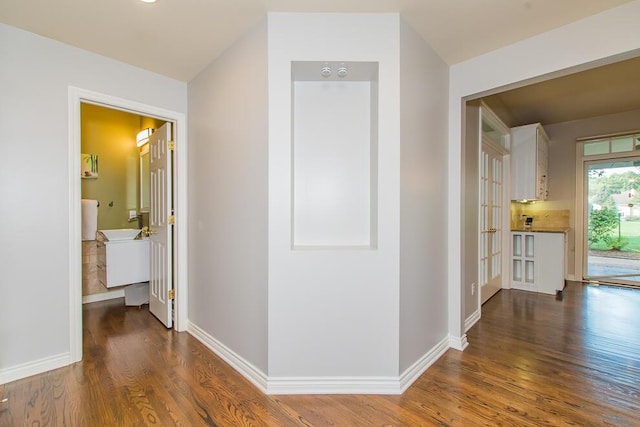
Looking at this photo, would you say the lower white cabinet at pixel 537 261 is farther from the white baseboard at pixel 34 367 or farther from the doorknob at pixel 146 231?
the white baseboard at pixel 34 367

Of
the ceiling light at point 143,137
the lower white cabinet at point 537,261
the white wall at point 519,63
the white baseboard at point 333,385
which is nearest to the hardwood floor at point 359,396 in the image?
the white baseboard at point 333,385

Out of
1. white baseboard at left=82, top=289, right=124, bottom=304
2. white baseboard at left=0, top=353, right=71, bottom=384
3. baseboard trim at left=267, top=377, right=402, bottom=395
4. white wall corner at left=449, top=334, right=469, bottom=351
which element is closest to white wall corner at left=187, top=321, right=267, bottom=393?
baseboard trim at left=267, top=377, right=402, bottom=395

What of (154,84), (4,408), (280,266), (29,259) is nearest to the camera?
(4,408)

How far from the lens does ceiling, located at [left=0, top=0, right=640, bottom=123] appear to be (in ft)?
5.90

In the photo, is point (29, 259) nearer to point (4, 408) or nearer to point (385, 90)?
point (4, 408)

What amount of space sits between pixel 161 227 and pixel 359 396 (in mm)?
2446

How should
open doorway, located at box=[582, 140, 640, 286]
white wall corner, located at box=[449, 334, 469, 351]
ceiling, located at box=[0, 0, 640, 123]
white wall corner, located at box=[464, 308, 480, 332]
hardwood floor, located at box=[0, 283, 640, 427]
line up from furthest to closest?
open doorway, located at box=[582, 140, 640, 286]
white wall corner, located at box=[464, 308, 480, 332]
white wall corner, located at box=[449, 334, 469, 351]
ceiling, located at box=[0, 0, 640, 123]
hardwood floor, located at box=[0, 283, 640, 427]

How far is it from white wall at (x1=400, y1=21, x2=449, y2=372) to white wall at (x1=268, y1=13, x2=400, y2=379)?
→ 0.09 meters

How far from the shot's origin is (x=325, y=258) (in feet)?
6.27

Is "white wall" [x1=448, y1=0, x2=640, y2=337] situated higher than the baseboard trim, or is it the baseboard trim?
"white wall" [x1=448, y1=0, x2=640, y2=337]

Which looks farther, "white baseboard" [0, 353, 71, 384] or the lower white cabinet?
the lower white cabinet

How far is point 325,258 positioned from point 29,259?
2.15 meters

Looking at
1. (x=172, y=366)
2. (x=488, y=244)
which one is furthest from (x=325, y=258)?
(x=488, y=244)

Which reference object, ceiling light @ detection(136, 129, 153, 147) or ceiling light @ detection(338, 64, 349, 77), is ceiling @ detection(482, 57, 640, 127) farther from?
ceiling light @ detection(136, 129, 153, 147)
